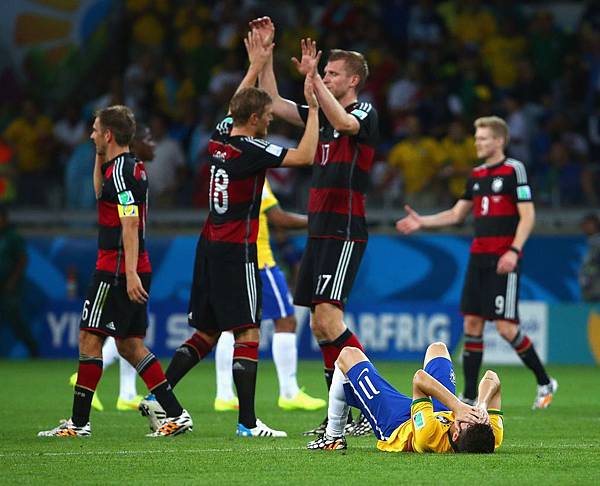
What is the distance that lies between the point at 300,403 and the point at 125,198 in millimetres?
3451

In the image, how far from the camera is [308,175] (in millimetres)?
19641

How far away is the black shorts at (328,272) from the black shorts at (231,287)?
1.67ft

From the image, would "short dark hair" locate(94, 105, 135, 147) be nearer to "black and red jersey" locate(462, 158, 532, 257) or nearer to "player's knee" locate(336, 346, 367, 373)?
"player's knee" locate(336, 346, 367, 373)

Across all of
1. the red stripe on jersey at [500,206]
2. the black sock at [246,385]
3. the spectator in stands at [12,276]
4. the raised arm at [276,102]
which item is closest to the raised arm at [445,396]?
the black sock at [246,385]

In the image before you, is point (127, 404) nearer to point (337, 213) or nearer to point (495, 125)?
point (337, 213)

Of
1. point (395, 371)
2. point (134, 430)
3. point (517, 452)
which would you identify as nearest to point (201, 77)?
point (395, 371)

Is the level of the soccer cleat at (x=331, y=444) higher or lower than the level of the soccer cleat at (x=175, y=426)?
higher

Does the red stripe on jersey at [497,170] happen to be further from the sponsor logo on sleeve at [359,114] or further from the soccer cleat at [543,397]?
the sponsor logo on sleeve at [359,114]

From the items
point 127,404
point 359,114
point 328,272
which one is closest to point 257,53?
point 359,114

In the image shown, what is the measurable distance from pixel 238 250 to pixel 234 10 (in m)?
14.1

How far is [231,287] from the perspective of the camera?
8.95 metres

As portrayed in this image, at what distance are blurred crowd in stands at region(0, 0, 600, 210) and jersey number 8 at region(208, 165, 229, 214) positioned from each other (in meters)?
9.51

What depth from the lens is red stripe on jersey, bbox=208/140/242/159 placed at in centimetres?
888

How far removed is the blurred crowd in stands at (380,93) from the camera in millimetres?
18797
